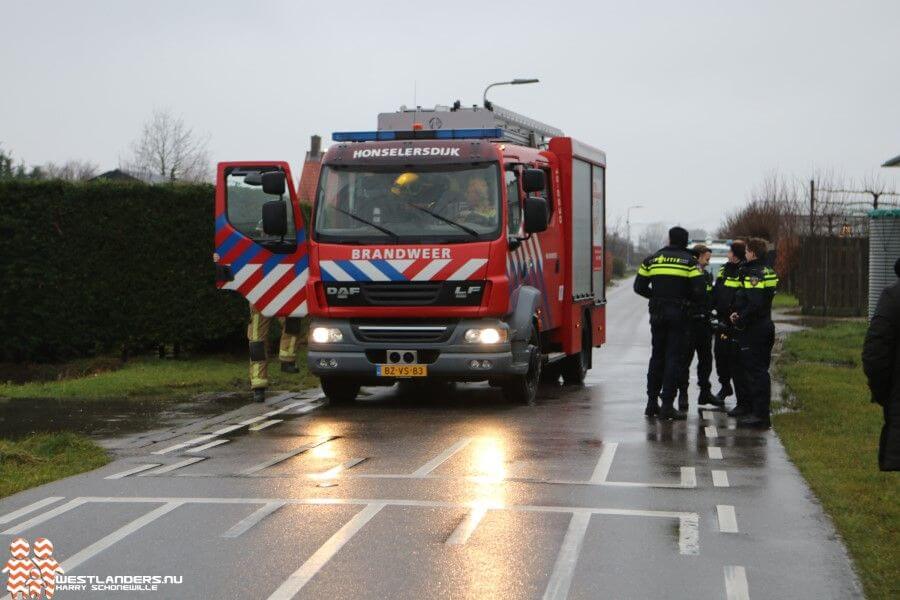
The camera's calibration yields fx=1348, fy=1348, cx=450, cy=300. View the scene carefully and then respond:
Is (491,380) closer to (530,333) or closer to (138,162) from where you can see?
(530,333)

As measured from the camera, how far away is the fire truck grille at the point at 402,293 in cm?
1451

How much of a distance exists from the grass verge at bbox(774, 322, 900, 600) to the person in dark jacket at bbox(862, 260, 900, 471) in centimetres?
75

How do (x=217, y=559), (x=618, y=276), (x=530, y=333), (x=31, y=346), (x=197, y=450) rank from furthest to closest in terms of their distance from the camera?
(x=618, y=276) < (x=31, y=346) < (x=530, y=333) < (x=197, y=450) < (x=217, y=559)

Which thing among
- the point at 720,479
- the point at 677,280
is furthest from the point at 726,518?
the point at 677,280

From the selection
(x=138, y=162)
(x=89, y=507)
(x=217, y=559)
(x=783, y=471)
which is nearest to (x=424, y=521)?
(x=217, y=559)

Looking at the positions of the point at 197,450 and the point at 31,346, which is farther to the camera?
the point at 31,346

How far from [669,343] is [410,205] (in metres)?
3.18

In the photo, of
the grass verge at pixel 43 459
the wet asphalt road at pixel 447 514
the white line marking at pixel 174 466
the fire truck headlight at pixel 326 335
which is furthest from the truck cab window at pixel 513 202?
the grass verge at pixel 43 459

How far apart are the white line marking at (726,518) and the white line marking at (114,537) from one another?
3.57 meters

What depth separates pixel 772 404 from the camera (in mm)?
15844

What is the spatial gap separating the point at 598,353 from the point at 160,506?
653 inches

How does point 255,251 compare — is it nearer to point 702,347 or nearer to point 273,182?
point 273,182

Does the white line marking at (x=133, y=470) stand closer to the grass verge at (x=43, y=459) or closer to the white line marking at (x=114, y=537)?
the grass verge at (x=43, y=459)

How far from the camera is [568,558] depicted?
24.3 feet
